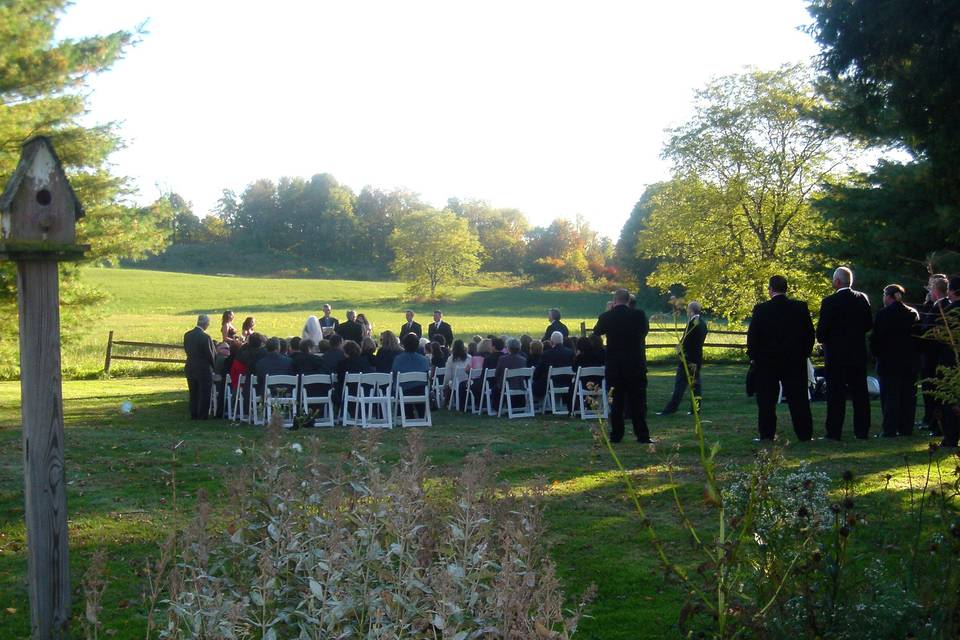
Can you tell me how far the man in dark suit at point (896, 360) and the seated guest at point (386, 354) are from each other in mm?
7617

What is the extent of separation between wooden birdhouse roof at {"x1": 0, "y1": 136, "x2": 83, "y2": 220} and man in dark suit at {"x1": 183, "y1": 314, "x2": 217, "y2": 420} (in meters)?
10.9

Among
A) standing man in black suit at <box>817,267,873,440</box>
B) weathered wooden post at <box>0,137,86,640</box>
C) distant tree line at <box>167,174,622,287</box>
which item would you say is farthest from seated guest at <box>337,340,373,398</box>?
distant tree line at <box>167,174,622,287</box>

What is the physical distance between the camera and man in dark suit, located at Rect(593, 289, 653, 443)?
11.8 metres

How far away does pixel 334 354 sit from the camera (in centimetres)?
1595

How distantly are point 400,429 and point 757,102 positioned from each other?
94.3 ft

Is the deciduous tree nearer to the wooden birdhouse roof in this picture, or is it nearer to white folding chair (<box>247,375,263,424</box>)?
white folding chair (<box>247,375,263,424</box>)

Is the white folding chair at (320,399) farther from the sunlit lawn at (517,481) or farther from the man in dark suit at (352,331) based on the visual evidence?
the man in dark suit at (352,331)

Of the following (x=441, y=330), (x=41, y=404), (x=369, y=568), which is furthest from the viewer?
(x=441, y=330)

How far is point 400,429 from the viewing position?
14.6m

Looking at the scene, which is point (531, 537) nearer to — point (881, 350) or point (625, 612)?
point (625, 612)

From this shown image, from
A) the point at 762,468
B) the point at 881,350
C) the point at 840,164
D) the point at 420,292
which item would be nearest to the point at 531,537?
the point at 762,468

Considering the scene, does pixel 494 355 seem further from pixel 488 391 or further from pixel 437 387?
pixel 437 387

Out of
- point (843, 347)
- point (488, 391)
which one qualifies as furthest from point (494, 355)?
point (843, 347)

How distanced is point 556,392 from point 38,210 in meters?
12.0
